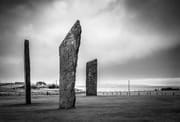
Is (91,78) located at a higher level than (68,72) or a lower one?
lower

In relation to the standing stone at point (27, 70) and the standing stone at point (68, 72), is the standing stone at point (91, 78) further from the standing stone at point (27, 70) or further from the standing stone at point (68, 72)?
the standing stone at point (68, 72)

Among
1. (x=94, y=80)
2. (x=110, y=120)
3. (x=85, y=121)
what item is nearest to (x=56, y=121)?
(x=85, y=121)

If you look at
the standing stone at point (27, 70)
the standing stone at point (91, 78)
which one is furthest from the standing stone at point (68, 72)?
the standing stone at point (91, 78)

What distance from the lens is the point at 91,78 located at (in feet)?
73.3

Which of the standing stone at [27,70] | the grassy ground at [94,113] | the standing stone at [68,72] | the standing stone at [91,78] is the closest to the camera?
the grassy ground at [94,113]

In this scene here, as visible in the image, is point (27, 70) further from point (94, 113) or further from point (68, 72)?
point (94, 113)

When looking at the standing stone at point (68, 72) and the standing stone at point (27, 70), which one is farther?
the standing stone at point (27, 70)

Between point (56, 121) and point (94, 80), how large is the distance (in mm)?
16188

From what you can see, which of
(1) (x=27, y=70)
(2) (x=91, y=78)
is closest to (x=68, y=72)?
(1) (x=27, y=70)

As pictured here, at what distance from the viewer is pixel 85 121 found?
612 centimetres

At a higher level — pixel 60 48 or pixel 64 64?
pixel 60 48

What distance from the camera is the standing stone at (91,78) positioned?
2228 centimetres

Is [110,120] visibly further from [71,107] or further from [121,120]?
[71,107]

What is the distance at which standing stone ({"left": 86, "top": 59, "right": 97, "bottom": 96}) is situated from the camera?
22281 mm
